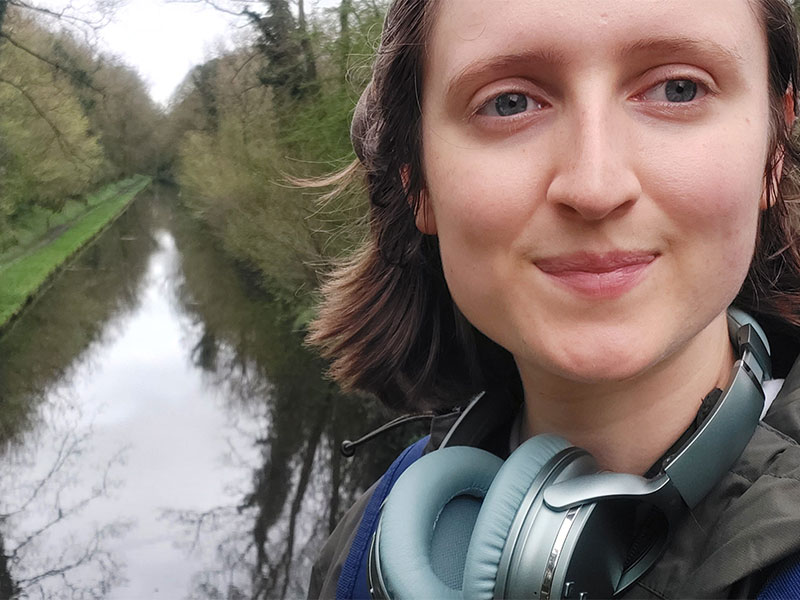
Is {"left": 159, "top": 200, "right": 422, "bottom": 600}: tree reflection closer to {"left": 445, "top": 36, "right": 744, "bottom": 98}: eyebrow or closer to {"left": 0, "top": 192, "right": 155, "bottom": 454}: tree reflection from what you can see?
{"left": 0, "top": 192, "right": 155, "bottom": 454}: tree reflection

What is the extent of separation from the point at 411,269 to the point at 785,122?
67 cm

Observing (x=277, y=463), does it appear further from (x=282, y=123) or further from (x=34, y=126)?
(x=34, y=126)

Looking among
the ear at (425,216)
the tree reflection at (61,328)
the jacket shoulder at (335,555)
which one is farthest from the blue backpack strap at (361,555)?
the tree reflection at (61,328)

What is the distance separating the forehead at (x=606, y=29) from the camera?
0.75 metres

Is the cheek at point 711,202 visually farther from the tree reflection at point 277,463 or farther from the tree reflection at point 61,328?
the tree reflection at point 61,328

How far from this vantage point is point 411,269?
1.36 metres

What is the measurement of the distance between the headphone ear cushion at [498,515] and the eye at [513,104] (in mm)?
415

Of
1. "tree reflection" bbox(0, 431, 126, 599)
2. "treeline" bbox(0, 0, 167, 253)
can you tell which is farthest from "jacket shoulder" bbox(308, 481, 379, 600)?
"treeline" bbox(0, 0, 167, 253)

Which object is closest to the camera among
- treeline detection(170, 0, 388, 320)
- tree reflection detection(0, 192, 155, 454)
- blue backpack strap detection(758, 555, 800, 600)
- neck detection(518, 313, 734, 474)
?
blue backpack strap detection(758, 555, 800, 600)

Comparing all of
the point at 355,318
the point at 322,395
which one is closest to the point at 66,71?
the point at 322,395

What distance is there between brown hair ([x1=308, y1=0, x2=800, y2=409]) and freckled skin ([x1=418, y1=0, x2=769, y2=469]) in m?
0.15

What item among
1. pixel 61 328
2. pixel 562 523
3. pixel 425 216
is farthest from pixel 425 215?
pixel 61 328

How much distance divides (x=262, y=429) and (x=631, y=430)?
8855mm

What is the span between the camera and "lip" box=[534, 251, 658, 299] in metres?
0.78
